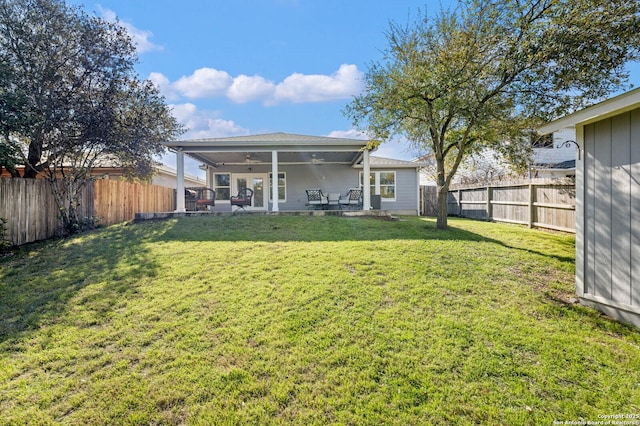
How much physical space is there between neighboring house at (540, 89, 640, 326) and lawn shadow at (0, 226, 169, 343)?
6.51m

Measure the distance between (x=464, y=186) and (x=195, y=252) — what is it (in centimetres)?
1224

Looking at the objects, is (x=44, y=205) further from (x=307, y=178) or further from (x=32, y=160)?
(x=307, y=178)

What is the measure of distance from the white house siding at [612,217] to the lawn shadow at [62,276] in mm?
6512

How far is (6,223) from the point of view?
6.80 m

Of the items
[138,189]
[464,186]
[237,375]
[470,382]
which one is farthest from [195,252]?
[464,186]

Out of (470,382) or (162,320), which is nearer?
(470,382)

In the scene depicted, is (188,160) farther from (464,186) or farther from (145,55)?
(464,186)

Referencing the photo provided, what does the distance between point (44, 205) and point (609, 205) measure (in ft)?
38.9

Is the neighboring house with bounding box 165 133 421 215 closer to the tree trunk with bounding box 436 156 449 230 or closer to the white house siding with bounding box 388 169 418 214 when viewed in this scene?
the white house siding with bounding box 388 169 418 214

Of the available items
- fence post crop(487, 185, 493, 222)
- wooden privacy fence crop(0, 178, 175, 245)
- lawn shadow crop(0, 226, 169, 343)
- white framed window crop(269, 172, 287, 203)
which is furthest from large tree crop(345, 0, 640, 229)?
wooden privacy fence crop(0, 178, 175, 245)

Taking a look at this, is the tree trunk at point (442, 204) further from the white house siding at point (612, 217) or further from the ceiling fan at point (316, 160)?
the ceiling fan at point (316, 160)

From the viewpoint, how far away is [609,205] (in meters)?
3.70

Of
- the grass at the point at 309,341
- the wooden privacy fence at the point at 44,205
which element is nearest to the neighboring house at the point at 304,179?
the wooden privacy fence at the point at 44,205

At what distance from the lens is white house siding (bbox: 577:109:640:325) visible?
3445 mm
